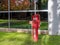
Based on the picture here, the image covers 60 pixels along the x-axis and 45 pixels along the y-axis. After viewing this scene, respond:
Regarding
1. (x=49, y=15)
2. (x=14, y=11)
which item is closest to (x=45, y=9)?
(x=49, y=15)

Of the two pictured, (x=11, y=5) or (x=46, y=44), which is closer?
(x=46, y=44)

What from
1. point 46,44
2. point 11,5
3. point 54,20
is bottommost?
point 46,44

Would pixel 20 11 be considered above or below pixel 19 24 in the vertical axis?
above

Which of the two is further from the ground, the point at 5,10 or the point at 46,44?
the point at 5,10

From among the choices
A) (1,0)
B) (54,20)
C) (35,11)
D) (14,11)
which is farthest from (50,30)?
(1,0)

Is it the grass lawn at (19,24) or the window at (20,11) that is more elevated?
the window at (20,11)

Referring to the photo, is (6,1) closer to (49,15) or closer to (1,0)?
(1,0)

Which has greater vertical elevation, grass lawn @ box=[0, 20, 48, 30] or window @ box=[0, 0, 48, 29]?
window @ box=[0, 0, 48, 29]

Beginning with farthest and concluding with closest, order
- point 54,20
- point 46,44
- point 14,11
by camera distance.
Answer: point 14,11 < point 54,20 < point 46,44

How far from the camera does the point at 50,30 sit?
13.1 meters

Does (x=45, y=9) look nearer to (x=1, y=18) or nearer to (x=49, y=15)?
(x=49, y=15)

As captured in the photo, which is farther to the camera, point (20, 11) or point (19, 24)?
point (19, 24)

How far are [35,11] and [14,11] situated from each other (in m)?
1.39

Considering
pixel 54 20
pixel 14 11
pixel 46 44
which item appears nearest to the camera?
pixel 46 44
